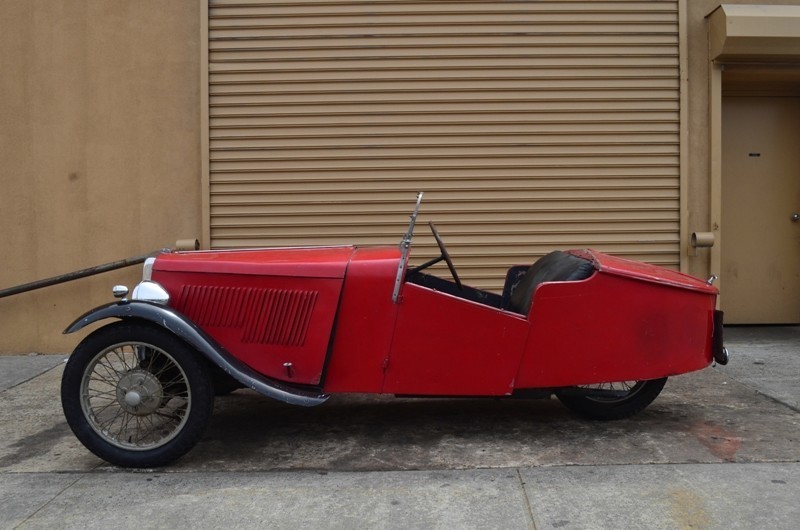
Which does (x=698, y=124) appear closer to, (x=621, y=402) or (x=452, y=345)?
(x=621, y=402)

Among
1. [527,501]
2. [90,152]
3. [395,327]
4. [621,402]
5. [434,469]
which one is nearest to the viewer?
[527,501]

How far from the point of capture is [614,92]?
23.3 feet

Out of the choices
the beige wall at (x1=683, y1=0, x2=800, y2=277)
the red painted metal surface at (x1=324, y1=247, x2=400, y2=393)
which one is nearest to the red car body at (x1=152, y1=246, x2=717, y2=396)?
→ the red painted metal surface at (x1=324, y1=247, x2=400, y2=393)

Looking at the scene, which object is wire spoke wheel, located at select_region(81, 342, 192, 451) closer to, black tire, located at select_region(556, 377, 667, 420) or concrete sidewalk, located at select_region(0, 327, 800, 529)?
concrete sidewalk, located at select_region(0, 327, 800, 529)

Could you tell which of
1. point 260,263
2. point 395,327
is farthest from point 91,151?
point 395,327

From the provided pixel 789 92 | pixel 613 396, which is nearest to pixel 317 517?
pixel 613 396

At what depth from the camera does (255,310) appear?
4223mm

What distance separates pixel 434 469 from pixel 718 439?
68.6 inches

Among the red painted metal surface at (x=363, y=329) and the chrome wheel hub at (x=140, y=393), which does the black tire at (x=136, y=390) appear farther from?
the red painted metal surface at (x=363, y=329)

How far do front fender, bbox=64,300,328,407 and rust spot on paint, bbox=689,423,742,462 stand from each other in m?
2.23

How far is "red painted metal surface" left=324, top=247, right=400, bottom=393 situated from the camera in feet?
13.7

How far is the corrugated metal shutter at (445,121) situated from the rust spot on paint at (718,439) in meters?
2.81

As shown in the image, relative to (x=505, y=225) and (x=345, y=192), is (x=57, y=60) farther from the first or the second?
(x=505, y=225)

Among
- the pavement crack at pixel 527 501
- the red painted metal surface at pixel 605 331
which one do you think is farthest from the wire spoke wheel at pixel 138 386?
the red painted metal surface at pixel 605 331
